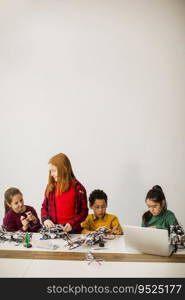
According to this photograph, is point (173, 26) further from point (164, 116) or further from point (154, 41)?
point (164, 116)

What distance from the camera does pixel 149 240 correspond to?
2.10m

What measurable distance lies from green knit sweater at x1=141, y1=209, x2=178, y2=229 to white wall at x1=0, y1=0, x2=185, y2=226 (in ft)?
2.73

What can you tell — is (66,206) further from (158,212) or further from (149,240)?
(149,240)

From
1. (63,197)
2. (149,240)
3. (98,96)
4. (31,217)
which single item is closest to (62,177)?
(63,197)

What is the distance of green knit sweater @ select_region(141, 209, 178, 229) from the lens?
2633 millimetres

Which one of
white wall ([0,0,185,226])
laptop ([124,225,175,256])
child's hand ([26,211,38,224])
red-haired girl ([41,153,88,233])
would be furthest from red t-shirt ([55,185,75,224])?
laptop ([124,225,175,256])

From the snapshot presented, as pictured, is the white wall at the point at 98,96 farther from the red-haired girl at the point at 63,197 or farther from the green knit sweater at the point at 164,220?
the green knit sweater at the point at 164,220

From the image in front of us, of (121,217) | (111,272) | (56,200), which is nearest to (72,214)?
(56,200)

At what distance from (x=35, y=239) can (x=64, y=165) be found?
0.76 metres

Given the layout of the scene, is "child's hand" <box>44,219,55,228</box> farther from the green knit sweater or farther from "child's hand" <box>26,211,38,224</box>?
the green knit sweater

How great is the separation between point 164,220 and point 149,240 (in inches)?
23.2

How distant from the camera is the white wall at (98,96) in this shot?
348 centimetres

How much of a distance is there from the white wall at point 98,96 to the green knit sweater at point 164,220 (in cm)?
83

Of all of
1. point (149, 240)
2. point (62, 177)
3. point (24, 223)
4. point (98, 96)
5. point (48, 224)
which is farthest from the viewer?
point (98, 96)
